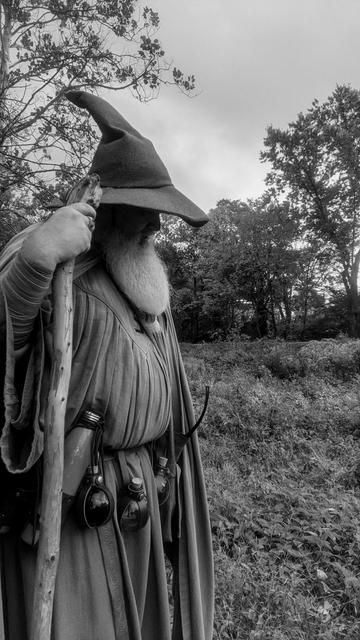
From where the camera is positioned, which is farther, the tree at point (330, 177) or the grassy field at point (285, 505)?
the tree at point (330, 177)

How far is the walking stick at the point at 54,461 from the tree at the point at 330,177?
20.0 m

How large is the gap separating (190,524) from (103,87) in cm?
581

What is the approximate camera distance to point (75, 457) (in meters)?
1.37

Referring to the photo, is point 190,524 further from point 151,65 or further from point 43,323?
point 151,65

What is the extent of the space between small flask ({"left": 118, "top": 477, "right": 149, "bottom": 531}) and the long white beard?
62 cm

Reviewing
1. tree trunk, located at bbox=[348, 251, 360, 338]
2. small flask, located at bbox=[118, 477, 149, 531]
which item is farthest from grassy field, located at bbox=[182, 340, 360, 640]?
tree trunk, located at bbox=[348, 251, 360, 338]

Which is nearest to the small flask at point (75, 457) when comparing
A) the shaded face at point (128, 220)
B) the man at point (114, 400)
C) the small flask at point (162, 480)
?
the man at point (114, 400)

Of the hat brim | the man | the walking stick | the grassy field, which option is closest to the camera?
the walking stick

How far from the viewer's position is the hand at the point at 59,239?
45.0 inches

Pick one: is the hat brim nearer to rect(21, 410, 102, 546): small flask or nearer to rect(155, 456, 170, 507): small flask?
rect(21, 410, 102, 546): small flask

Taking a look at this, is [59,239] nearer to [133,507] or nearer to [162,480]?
[133,507]

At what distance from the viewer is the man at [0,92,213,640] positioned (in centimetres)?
125

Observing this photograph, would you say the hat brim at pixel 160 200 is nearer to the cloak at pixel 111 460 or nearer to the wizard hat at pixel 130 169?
the wizard hat at pixel 130 169

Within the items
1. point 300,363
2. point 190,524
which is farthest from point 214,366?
point 190,524
